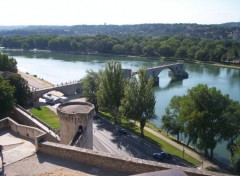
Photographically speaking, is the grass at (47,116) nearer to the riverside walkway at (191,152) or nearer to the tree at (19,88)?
the tree at (19,88)

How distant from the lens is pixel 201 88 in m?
33.6

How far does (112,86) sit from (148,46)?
286 ft

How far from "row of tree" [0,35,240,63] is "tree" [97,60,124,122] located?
73139mm

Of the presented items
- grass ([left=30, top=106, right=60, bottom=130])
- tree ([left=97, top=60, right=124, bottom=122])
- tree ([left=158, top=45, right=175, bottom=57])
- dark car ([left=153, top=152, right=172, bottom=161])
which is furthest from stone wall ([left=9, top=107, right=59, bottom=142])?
tree ([left=158, top=45, right=175, bottom=57])

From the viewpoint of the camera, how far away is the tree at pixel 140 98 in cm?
3656

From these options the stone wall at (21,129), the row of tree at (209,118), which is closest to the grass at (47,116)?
the row of tree at (209,118)

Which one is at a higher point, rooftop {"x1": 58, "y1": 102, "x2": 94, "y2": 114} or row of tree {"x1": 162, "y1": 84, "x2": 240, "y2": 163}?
rooftop {"x1": 58, "y1": 102, "x2": 94, "y2": 114}

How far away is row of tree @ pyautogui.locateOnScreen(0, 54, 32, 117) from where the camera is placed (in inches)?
1202

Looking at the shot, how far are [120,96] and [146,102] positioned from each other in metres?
5.28

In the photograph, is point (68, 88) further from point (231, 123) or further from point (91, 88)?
point (231, 123)

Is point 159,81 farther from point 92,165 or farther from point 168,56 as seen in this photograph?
point 92,165

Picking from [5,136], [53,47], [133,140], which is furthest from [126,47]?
[5,136]

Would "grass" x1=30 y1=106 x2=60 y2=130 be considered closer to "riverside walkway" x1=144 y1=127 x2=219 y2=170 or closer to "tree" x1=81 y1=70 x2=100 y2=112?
"tree" x1=81 y1=70 x2=100 y2=112

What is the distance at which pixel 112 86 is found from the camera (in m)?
40.6
